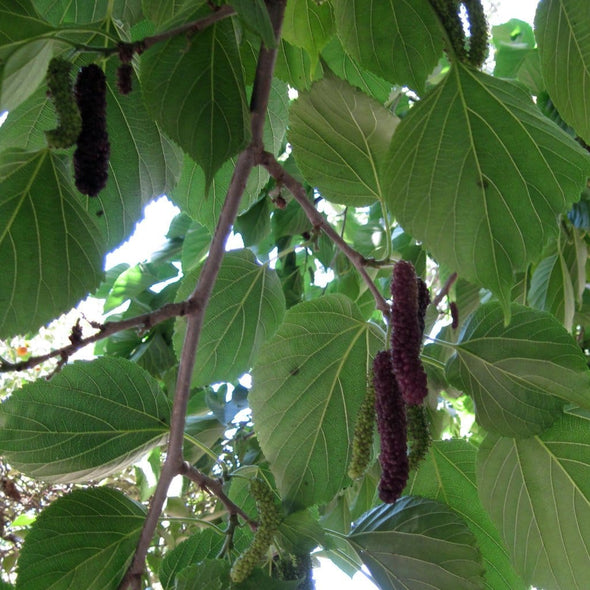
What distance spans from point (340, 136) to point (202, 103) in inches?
7.9

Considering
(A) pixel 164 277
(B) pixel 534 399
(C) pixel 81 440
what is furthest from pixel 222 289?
(A) pixel 164 277

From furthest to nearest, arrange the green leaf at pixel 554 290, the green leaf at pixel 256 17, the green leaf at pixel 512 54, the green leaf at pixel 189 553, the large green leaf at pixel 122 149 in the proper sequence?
the green leaf at pixel 512 54
the green leaf at pixel 554 290
the green leaf at pixel 189 553
the large green leaf at pixel 122 149
the green leaf at pixel 256 17

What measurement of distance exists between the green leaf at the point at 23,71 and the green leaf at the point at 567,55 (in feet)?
1.45

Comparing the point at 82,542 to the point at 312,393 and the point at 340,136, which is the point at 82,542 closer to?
the point at 312,393

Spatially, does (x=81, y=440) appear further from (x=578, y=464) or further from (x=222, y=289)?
(x=578, y=464)

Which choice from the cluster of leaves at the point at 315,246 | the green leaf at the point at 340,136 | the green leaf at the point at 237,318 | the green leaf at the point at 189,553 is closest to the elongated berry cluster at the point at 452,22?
the cluster of leaves at the point at 315,246

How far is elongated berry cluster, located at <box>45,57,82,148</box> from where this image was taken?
475 mm

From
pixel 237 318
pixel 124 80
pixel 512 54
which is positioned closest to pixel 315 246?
pixel 237 318

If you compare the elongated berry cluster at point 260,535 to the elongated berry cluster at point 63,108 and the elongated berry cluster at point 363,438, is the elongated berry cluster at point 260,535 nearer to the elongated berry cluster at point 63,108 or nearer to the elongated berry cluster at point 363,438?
the elongated berry cluster at point 363,438

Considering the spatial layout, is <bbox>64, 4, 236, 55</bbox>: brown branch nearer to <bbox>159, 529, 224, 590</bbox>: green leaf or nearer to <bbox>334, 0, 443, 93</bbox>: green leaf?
<bbox>334, 0, 443, 93</bbox>: green leaf

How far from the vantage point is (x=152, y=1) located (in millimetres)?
612

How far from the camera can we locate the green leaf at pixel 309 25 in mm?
725

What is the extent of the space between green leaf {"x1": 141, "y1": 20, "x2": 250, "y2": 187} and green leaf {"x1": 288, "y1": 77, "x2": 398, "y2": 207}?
16 centimetres

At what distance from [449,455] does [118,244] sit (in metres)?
0.45
